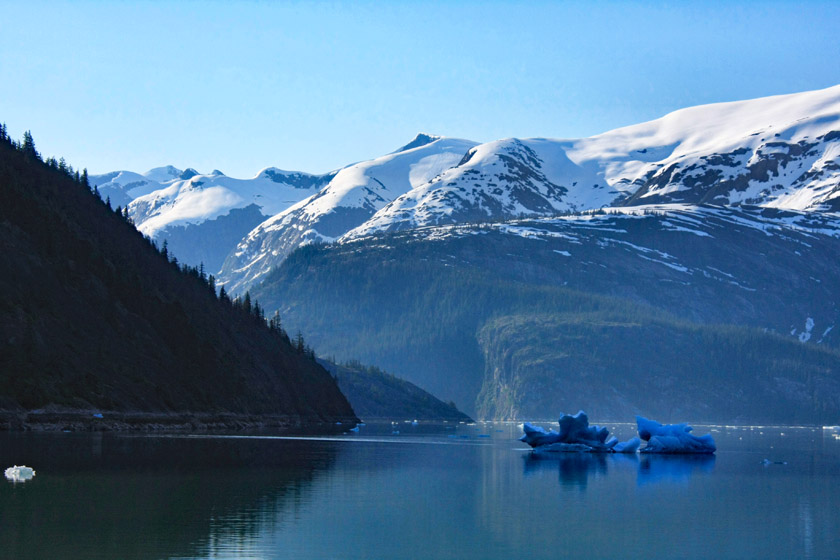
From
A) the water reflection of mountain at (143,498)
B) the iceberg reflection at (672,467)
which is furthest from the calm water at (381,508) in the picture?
the iceberg reflection at (672,467)

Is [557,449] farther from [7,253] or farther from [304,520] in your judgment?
[304,520]

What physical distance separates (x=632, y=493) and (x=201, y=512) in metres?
40.7

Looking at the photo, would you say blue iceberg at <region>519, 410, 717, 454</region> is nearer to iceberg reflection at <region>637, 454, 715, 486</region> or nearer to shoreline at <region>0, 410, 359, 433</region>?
iceberg reflection at <region>637, 454, 715, 486</region>

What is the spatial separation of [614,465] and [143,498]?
7719 centimetres

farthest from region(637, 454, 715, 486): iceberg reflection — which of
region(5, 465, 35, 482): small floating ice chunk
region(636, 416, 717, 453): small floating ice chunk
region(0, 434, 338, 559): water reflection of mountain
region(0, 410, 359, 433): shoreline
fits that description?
region(0, 410, 359, 433): shoreline

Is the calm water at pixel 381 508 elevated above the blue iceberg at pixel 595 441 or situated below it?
below

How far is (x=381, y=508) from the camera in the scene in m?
80.5

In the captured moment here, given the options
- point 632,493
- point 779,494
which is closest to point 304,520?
point 632,493

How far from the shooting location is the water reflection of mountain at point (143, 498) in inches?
2360

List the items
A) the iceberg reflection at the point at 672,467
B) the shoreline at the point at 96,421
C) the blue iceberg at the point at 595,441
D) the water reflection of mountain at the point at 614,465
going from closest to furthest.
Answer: the water reflection of mountain at the point at 614,465
the iceberg reflection at the point at 672,467
the shoreline at the point at 96,421
the blue iceberg at the point at 595,441

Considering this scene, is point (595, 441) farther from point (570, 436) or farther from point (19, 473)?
point (19, 473)

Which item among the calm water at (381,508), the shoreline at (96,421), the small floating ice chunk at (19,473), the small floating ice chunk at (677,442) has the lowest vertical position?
the calm water at (381,508)

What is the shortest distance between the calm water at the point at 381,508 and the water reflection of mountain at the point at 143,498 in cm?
15

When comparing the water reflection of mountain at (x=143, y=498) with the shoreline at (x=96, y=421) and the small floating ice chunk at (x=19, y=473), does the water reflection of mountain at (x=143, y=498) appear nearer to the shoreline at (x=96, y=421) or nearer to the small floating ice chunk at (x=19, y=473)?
the small floating ice chunk at (x=19, y=473)
